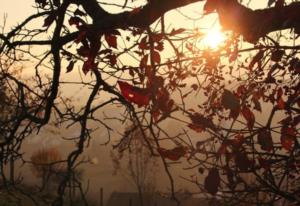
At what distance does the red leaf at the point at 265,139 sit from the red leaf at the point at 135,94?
1.07 metres

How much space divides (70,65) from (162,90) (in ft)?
4.03

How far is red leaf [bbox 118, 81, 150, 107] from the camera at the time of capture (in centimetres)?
392

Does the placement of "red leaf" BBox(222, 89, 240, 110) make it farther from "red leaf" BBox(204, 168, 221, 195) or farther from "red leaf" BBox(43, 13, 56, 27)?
"red leaf" BBox(43, 13, 56, 27)

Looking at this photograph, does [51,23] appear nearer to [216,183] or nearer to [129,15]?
[129,15]

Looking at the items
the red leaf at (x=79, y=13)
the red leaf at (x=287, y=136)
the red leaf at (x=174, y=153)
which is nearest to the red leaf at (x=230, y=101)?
the red leaf at (x=174, y=153)

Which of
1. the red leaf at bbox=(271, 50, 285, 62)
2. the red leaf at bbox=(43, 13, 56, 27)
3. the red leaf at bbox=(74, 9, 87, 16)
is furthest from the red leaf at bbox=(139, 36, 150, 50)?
the red leaf at bbox=(271, 50, 285, 62)

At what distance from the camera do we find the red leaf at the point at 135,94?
3916 millimetres

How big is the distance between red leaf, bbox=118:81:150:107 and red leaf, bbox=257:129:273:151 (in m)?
1.07

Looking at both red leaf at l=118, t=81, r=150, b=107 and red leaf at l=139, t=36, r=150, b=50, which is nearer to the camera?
red leaf at l=118, t=81, r=150, b=107

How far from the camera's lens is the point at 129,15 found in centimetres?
455

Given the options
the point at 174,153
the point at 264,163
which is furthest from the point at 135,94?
the point at 264,163

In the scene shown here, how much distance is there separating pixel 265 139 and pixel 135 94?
1.18 m

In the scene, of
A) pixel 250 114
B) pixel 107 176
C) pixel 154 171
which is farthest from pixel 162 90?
pixel 107 176

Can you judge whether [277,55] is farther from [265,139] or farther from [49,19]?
[49,19]
